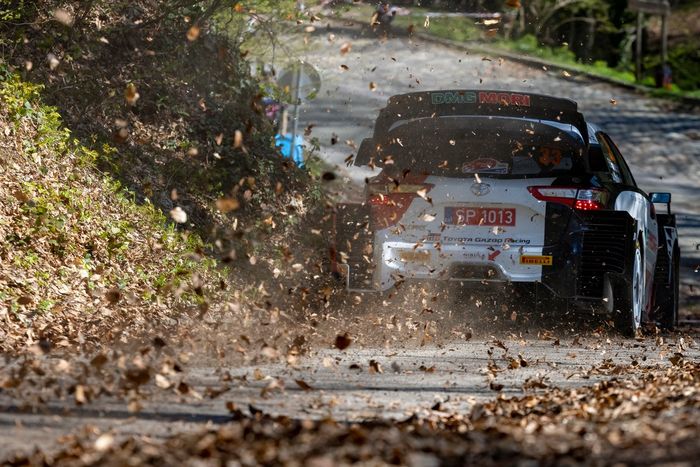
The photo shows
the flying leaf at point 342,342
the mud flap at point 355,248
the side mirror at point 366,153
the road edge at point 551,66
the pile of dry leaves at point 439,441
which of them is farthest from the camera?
the road edge at point 551,66

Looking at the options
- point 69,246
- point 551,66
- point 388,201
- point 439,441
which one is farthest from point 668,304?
point 551,66

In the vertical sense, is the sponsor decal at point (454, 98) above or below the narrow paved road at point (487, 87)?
above

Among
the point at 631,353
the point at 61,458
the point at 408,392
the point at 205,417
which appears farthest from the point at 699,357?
the point at 61,458

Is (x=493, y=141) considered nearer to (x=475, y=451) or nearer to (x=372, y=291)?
(x=372, y=291)

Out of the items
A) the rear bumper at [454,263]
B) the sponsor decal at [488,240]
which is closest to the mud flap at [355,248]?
the rear bumper at [454,263]

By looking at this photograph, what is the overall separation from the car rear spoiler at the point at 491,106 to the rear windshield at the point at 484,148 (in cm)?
8

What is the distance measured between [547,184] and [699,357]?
1.83 meters

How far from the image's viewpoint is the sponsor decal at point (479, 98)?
34.9ft

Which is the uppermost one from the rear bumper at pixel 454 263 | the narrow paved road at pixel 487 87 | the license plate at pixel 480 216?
the license plate at pixel 480 216

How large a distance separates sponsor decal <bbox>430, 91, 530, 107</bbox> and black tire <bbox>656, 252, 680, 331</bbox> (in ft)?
11.0

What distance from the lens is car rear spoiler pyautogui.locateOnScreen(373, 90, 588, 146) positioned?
10.6m

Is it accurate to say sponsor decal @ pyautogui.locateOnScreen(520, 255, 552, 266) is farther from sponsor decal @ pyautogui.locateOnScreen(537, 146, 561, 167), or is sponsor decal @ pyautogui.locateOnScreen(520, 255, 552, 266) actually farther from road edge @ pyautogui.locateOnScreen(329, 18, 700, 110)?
road edge @ pyautogui.locateOnScreen(329, 18, 700, 110)

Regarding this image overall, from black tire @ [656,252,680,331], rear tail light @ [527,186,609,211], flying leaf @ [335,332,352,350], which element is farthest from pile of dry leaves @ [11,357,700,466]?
black tire @ [656,252,680,331]

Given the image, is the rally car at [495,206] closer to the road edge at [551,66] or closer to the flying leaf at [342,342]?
the flying leaf at [342,342]
